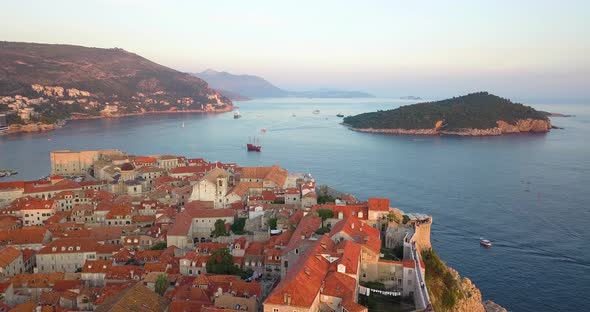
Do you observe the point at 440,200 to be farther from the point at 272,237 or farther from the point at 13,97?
the point at 13,97

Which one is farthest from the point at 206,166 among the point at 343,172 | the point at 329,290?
the point at 329,290

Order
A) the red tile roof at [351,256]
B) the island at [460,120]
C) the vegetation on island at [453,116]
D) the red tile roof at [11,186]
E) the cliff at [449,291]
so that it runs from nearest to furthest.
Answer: the red tile roof at [351,256], the cliff at [449,291], the red tile roof at [11,186], the island at [460,120], the vegetation on island at [453,116]

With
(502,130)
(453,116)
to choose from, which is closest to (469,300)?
(453,116)

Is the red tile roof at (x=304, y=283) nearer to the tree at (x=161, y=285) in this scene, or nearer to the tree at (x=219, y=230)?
the tree at (x=161, y=285)

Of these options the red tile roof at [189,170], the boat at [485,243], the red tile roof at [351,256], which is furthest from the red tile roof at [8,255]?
the boat at [485,243]

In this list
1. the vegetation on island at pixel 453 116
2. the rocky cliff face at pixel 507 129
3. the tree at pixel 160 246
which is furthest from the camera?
the vegetation on island at pixel 453 116

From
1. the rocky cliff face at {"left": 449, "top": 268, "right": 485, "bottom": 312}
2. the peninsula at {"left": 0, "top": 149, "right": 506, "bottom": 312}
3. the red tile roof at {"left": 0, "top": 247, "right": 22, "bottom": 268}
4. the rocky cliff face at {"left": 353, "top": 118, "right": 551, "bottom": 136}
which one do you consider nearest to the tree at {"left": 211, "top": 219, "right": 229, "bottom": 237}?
the peninsula at {"left": 0, "top": 149, "right": 506, "bottom": 312}

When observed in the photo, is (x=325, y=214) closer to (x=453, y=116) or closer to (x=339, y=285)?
(x=339, y=285)
